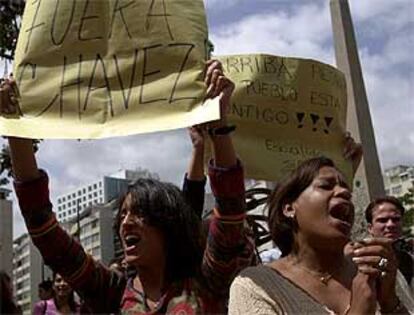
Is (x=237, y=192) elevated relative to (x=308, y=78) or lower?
lower

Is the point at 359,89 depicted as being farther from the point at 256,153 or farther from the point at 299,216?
the point at 299,216

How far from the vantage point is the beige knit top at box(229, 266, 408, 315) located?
222 cm

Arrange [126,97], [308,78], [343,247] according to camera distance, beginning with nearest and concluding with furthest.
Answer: [343,247], [126,97], [308,78]

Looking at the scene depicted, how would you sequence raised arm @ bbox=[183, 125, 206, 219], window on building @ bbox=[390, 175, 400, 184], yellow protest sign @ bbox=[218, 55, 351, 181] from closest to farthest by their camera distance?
1. raised arm @ bbox=[183, 125, 206, 219]
2. yellow protest sign @ bbox=[218, 55, 351, 181]
3. window on building @ bbox=[390, 175, 400, 184]

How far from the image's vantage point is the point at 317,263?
2.39m

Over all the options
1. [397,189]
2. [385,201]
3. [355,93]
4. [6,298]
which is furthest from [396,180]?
[6,298]

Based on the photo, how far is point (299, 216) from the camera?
2.45 metres

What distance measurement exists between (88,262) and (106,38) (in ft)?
2.28

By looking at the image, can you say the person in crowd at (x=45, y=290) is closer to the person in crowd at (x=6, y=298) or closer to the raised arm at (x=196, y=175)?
the person in crowd at (x=6, y=298)

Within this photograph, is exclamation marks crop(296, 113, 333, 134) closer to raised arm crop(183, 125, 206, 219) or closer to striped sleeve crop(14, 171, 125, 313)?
raised arm crop(183, 125, 206, 219)

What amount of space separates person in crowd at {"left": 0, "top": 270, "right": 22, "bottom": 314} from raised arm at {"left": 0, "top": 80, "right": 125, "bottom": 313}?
17.4 inches

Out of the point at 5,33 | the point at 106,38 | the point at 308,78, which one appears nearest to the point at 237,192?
the point at 106,38

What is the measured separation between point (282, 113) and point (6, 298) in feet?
5.51

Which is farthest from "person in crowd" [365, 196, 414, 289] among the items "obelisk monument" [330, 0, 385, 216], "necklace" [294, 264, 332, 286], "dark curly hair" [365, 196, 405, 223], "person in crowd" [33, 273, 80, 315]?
"obelisk monument" [330, 0, 385, 216]
